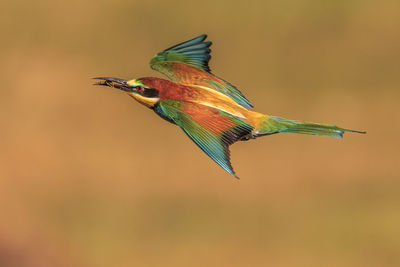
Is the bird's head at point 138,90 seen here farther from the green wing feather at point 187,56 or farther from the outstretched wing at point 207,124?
the green wing feather at point 187,56

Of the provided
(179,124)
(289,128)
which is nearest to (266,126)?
(289,128)

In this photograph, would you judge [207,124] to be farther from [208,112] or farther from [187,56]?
[187,56]

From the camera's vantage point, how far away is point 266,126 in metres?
0.70

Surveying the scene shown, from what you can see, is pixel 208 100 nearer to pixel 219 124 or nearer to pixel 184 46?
pixel 219 124

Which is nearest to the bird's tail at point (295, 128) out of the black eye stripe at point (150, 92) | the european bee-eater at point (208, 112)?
the european bee-eater at point (208, 112)

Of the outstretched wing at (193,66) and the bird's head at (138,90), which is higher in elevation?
the outstretched wing at (193,66)

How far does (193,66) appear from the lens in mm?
792

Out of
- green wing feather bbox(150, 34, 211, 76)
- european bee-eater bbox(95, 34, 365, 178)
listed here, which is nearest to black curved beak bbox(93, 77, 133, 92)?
european bee-eater bbox(95, 34, 365, 178)

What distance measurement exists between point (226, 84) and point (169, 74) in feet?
0.26

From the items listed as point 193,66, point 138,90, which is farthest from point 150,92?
point 193,66

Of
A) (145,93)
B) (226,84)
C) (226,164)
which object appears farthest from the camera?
(226,84)

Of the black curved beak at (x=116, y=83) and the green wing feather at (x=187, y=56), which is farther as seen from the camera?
the green wing feather at (x=187, y=56)

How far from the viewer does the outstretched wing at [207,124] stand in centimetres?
57

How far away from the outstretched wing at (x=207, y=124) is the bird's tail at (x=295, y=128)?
0.05 m
